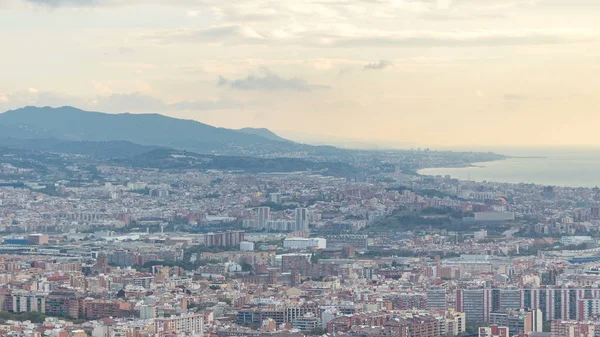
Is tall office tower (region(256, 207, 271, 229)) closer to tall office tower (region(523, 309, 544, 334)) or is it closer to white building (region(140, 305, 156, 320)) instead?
white building (region(140, 305, 156, 320))

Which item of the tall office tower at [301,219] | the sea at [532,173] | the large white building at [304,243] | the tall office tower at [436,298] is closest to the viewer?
the tall office tower at [436,298]

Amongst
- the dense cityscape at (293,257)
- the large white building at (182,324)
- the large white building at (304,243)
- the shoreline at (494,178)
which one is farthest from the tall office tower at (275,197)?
the large white building at (182,324)

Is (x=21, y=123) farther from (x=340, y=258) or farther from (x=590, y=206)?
(x=340, y=258)

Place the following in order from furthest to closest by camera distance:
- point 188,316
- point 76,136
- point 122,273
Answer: point 76,136 < point 122,273 < point 188,316

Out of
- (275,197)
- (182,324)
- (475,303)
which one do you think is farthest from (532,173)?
(182,324)

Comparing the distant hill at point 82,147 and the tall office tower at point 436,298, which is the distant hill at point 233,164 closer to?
the distant hill at point 82,147

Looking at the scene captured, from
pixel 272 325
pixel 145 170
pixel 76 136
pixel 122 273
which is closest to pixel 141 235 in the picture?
pixel 122 273
